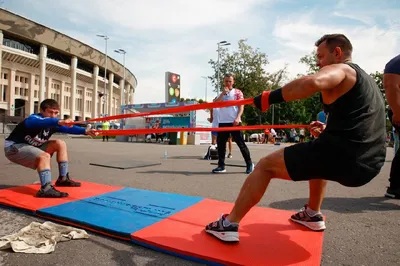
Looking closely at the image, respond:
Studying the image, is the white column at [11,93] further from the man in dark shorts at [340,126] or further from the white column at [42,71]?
the man in dark shorts at [340,126]

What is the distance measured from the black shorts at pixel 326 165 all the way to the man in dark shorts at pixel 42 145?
2.74 m

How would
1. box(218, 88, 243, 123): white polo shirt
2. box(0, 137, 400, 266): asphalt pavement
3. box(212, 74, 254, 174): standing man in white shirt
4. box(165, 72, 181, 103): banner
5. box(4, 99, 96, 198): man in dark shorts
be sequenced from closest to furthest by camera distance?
box(0, 137, 400, 266): asphalt pavement
box(4, 99, 96, 198): man in dark shorts
box(212, 74, 254, 174): standing man in white shirt
box(218, 88, 243, 123): white polo shirt
box(165, 72, 181, 103): banner

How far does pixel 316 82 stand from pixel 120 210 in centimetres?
228

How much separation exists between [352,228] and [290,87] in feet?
5.56

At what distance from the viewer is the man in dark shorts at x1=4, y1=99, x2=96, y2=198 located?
3.62 m

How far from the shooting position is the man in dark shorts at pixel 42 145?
3615 millimetres

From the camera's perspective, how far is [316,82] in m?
1.77

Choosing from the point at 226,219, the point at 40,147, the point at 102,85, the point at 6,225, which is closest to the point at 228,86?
the point at 40,147

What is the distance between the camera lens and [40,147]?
4.21m

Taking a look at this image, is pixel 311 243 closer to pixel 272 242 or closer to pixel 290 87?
pixel 272 242

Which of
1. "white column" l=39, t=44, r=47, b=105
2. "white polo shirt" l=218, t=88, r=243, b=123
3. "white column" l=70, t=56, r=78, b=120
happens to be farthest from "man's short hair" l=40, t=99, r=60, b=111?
"white column" l=70, t=56, r=78, b=120

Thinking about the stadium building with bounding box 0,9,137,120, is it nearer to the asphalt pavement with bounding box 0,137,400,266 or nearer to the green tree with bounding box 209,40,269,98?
the green tree with bounding box 209,40,269,98

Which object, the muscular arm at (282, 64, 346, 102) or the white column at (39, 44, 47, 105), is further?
the white column at (39, 44, 47, 105)

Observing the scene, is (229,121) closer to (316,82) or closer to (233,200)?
(233,200)
